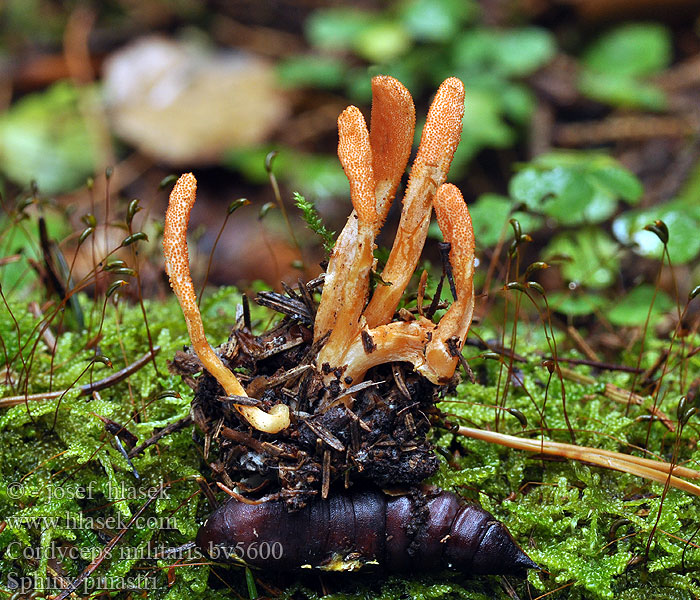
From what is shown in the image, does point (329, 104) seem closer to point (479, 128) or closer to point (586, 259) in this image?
point (479, 128)

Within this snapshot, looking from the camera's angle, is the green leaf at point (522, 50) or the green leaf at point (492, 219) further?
the green leaf at point (522, 50)

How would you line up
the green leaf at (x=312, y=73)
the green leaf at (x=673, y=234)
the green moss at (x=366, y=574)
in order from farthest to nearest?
the green leaf at (x=312, y=73)
the green leaf at (x=673, y=234)
the green moss at (x=366, y=574)

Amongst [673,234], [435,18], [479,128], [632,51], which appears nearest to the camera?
[673,234]

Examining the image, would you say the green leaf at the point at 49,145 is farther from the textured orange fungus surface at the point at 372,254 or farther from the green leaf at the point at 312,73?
the textured orange fungus surface at the point at 372,254

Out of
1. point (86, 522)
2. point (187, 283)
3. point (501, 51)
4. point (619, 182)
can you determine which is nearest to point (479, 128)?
point (501, 51)

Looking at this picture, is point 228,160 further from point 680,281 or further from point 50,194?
point 680,281

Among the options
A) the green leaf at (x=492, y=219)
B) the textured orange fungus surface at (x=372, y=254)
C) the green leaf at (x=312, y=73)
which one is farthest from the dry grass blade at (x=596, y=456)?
the green leaf at (x=312, y=73)

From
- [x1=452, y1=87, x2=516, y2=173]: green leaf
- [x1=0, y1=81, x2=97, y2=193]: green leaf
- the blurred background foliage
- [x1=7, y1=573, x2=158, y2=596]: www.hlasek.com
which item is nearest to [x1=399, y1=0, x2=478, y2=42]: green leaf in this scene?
the blurred background foliage
